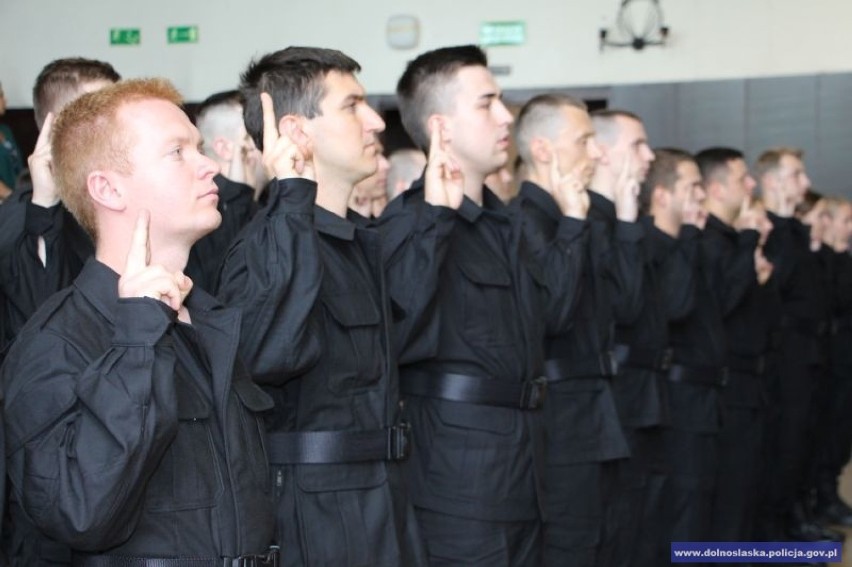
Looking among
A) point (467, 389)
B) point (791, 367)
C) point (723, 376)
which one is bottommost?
point (791, 367)

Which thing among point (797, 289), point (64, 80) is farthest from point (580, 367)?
point (797, 289)

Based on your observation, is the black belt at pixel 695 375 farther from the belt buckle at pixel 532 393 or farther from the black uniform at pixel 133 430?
the black uniform at pixel 133 430

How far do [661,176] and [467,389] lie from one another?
2.36m

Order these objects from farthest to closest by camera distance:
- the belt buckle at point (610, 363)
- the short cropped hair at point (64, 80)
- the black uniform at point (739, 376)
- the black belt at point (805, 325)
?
1. the black belt at point (805, 325)
2. the black uniform at point (739, 376)
3. the belt buckle at point (610, 363)
4. the short cropped hair at point (64, 80)

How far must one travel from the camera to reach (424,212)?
10.5 ft

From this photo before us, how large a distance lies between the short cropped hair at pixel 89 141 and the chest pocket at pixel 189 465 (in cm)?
37

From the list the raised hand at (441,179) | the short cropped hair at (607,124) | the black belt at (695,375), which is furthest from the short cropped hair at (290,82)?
the black belt at (695,375)

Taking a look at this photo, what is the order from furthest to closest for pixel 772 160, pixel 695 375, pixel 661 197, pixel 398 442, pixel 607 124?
pixel 772 160, pixel 661 197, pixel 695 375, pixel 607 124, pixel 398 442

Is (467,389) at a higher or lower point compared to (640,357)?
higher

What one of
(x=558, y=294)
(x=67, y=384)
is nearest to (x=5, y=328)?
(x=67, y=384)

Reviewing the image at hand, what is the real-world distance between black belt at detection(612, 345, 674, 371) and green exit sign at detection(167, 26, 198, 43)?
225 inches

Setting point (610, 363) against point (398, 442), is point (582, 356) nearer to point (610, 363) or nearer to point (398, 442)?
point (610, 363)

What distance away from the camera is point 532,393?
332 cm

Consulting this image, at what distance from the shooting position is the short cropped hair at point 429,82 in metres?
3.69
